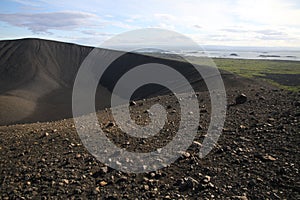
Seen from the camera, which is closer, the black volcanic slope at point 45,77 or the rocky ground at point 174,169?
the rocky ground at point 174,169

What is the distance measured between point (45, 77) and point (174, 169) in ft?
192

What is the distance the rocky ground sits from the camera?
19.1ft

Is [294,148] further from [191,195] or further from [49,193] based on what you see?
[49,193]

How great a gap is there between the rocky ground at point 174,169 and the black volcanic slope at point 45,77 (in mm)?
21594

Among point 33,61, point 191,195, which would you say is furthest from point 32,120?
point 33,61

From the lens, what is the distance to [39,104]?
144 ft

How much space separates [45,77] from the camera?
197ft

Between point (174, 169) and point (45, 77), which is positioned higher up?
point (174, 169)

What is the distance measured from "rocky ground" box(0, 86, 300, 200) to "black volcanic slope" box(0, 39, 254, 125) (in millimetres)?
21594

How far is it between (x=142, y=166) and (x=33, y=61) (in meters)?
66.9

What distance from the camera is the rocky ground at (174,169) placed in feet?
19.1

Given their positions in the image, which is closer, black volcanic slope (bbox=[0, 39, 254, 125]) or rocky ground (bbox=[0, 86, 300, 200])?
rocky ground (bbox=[0, 86, 300, 200])

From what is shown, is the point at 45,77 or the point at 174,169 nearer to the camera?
the point at 174,169

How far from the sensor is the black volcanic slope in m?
37.5
